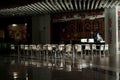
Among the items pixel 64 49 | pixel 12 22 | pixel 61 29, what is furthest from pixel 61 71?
pixel 12 22

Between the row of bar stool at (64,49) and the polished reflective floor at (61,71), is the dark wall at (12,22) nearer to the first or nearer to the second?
the row of bar stool at (64,49)

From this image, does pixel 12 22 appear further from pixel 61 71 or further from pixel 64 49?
pixel 61 71

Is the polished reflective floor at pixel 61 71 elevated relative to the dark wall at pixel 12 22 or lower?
lower

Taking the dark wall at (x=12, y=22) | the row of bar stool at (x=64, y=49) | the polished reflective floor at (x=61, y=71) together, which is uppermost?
the dark wall at (x=12, y=22)

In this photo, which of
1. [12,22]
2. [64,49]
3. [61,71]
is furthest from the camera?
[12,22]

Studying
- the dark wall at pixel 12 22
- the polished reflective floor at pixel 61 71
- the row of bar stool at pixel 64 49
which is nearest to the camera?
the polished reflective floor at pixel 61 71

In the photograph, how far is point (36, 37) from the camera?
1129 inches

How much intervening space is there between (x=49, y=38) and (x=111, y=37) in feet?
22.4

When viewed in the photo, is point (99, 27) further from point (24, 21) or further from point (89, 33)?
point (24, 21)

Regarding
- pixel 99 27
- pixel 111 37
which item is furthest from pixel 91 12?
pixel 111 37

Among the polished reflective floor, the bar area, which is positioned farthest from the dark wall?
the polished reflective floor

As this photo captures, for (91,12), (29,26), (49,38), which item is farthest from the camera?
(29,26)

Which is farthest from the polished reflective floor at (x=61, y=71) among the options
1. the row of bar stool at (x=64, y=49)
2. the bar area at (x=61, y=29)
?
the bar area at (x=61, y=29)

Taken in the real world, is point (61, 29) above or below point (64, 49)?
above
